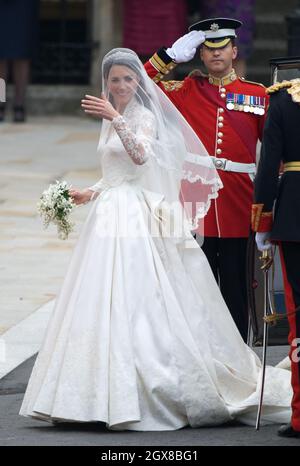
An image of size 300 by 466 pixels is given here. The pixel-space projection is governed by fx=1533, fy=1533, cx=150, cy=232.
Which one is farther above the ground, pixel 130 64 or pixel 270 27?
pixel 130 64

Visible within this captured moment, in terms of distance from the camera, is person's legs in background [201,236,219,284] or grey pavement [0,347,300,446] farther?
person's legs in background [201,236,219,284]

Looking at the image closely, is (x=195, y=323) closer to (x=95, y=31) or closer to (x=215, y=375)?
(x=215, y=375)

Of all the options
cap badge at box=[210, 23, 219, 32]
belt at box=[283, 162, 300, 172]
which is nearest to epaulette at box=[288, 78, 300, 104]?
belt at box=[283, 162, 300, 172]

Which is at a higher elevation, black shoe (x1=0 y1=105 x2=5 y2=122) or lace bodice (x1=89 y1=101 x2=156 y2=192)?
lace bodice (x1=89 y1=101 x2=156 y2=192)

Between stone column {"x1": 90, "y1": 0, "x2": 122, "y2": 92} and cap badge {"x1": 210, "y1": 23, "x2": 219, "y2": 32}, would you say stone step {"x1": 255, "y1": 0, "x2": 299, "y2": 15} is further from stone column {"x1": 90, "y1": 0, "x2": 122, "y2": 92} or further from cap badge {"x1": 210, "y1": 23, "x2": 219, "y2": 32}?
cap badge {"x1": 210, "y1": 23, "x2": 219, "y2": 32}

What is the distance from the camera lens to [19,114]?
1667cm

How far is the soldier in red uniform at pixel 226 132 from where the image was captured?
7.84m

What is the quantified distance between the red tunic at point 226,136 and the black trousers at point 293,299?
3.82ft

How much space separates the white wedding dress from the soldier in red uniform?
27.0 inches

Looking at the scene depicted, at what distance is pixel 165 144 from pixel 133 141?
0.93ft

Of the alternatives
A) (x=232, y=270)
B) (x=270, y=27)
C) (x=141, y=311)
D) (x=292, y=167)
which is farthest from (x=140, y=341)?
(x=270, y=27)

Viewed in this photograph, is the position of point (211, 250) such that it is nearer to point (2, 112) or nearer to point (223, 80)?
point (223, 80)

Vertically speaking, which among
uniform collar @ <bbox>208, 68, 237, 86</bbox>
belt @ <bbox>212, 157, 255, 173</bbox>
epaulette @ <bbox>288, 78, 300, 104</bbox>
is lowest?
belt @ <bbox>212, 157, 255, 173</bbox>

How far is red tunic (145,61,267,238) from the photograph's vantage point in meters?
7.87
